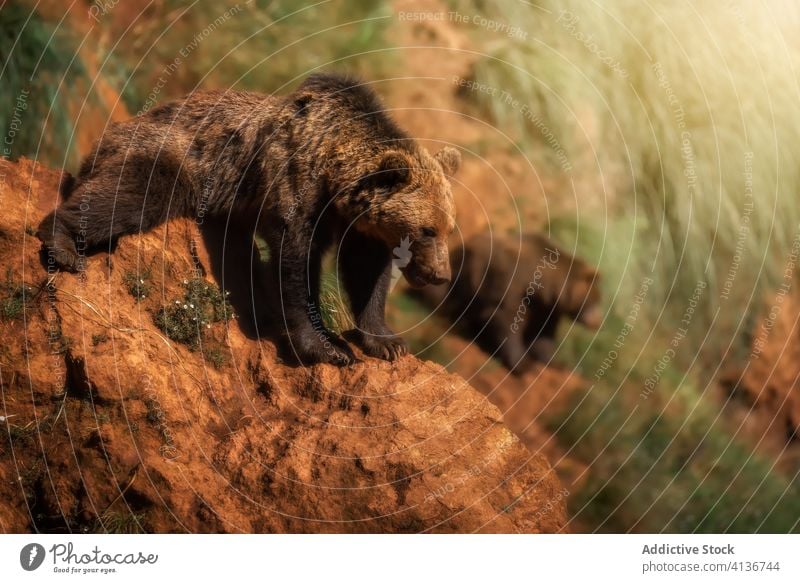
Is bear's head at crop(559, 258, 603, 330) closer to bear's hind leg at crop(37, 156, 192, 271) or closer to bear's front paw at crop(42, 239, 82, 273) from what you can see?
bear's hind leg at crop(37, 156, 192, 271)

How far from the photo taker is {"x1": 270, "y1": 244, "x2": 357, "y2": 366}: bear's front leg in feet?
23.7

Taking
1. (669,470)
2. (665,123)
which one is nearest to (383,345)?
(669,470)

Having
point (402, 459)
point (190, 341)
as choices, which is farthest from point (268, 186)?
point (402, 459)

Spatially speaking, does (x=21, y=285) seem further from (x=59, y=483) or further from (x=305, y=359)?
(x=305, y=359)

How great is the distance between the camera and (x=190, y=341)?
280 inches

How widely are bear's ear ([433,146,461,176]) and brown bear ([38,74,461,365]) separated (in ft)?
0.04

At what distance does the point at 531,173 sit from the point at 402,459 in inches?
134

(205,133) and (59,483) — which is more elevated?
(205,133)

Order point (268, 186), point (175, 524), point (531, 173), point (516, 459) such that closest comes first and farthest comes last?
1. point (175, 524)
2. point (516, 459)
3. point (268, 186)
4. point (531, 173)

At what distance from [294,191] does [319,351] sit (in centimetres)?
152

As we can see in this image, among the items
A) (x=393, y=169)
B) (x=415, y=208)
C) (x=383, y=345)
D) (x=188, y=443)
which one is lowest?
(x=188, y=443)
